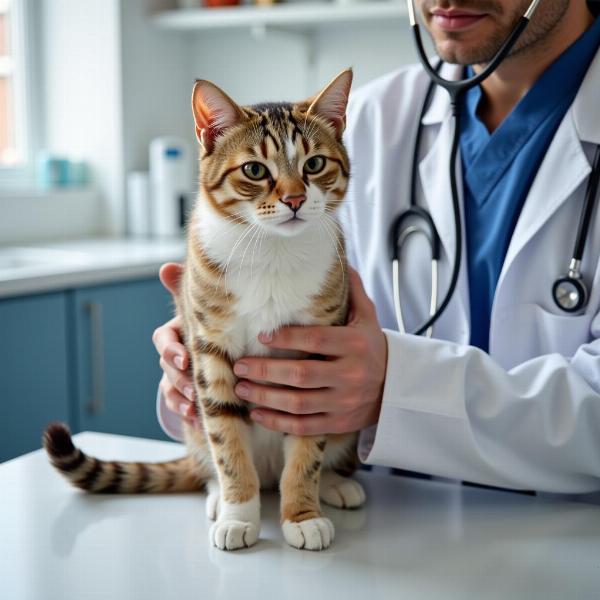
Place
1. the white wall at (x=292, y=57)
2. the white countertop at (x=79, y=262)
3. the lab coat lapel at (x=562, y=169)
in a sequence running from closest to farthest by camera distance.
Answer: the lab coat lapel at (x=562, y=169), the white countertop at (x=79, y=262), the white wall at (x=292, y=57)

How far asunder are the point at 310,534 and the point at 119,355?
165 centimetres

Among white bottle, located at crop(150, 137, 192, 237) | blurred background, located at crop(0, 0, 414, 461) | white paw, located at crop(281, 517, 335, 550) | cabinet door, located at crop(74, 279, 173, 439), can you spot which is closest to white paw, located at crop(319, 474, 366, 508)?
white paw, located at crop(281, 517, 335, 550)

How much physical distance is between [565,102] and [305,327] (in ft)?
2.05

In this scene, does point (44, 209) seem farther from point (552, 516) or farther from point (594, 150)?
point (552, 516)

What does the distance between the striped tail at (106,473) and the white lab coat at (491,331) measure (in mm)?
248

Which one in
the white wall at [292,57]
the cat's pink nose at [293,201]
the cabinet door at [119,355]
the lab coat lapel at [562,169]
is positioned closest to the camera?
the cat's pink nose at [293,201]

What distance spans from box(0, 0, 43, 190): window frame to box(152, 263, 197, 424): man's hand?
1.98 meters

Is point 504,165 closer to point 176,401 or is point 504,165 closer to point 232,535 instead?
point 176,401

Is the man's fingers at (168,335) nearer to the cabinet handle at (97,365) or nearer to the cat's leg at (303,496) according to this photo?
the cat's leg at (303,496)

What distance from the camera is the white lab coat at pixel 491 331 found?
3.35ft

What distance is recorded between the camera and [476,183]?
1.34m

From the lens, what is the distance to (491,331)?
4.14 feet

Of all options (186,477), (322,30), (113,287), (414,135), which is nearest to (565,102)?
(414,135)

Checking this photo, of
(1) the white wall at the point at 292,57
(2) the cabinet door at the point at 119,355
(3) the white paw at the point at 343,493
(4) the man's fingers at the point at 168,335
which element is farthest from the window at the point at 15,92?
(3) the white paw at the point at 343,493
